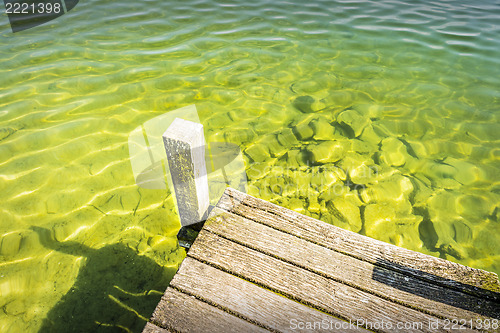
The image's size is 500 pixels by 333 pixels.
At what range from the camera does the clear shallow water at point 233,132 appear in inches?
121

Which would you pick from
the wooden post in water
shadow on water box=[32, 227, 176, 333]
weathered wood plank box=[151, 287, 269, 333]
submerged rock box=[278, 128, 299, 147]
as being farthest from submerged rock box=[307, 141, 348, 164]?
weathered wood plank box=[151, 287, 269, 333]

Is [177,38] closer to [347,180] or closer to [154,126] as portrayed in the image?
[154,126]

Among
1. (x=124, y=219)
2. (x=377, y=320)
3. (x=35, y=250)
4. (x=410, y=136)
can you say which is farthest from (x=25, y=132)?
(x=410, y=136)

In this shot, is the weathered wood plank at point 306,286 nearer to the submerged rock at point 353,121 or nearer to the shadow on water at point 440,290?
the shadow on water at point 440,290

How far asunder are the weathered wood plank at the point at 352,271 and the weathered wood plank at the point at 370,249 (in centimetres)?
5

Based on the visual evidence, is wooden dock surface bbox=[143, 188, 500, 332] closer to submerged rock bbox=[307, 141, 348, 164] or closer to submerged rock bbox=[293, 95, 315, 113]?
submerged rock bbox=[307, 141, 348, 164]

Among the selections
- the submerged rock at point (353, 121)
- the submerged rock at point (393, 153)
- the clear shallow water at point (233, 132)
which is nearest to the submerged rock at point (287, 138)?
the clear shallow water at point (233, 132)

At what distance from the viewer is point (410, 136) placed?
4.69 meters

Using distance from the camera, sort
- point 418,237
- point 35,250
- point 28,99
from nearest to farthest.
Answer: point 35,250 < point 418,237 < point 28,99

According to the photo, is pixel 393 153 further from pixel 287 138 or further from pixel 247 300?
pixel 247 300

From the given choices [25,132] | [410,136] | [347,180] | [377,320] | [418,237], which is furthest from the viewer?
[410,136]

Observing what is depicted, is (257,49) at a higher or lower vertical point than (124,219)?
higher

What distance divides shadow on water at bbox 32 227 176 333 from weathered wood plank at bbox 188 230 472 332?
120 centimetres

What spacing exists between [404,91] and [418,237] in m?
3.50
